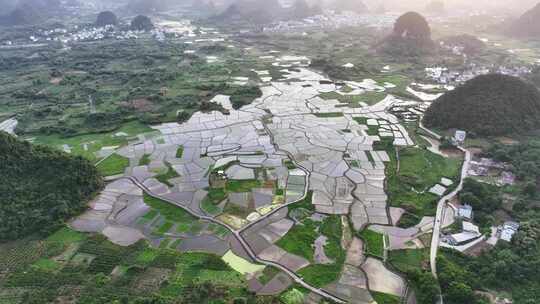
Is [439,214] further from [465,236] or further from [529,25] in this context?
[529,25]

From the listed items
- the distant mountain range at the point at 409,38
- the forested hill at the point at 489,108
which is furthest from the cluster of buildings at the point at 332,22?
the forested hill at the point at 489,108

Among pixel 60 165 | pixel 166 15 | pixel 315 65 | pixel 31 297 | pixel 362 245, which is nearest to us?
pixel 31 297

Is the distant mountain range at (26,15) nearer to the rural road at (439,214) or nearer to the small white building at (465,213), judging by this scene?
the rural road at (439,214)

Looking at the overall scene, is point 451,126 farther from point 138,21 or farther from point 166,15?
point 166,15

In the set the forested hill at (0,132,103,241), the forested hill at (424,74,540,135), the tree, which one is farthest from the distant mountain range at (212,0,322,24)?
the tree

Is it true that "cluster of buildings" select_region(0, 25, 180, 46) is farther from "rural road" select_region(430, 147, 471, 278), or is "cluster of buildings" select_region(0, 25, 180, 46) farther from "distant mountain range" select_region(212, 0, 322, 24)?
"rural road" select_region(430, 147, 471, 278)

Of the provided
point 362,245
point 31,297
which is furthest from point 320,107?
point 31,297
